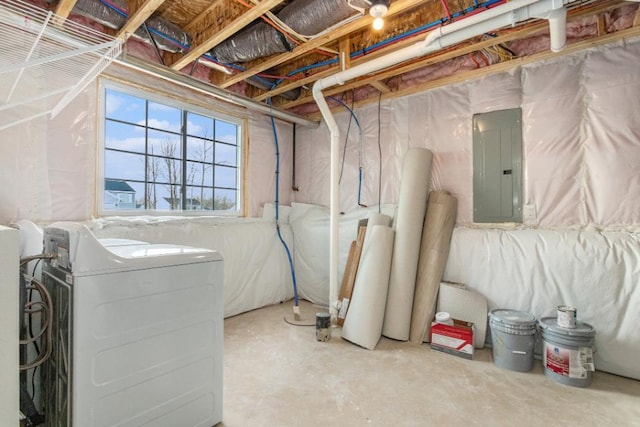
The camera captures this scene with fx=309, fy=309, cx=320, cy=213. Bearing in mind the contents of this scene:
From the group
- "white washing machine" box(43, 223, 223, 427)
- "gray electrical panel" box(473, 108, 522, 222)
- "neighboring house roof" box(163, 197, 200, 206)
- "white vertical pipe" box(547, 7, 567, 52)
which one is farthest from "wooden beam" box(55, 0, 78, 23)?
"gray electrical panel" box(473, 108, 522, 222)

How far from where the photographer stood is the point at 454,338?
7.84ft

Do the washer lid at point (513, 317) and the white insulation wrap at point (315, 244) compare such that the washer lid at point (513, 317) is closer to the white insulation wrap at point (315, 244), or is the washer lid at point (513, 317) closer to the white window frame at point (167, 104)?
the white insulation wrap at point (315, 244)

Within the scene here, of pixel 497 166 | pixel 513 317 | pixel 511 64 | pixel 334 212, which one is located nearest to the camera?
pixel 513 317

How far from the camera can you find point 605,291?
2123 millimetres

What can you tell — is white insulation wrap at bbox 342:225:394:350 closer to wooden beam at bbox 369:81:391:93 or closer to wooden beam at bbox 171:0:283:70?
wooden beam at bbox 369:81:391:93

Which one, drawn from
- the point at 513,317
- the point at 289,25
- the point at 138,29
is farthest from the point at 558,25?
the point at 138,29

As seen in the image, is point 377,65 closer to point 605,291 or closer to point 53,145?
point 605,291

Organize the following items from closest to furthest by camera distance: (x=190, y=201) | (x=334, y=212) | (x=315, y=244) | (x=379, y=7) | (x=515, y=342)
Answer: (x=379, y=7) < (x=515, y=342) < (x=334, y=212) < (x=190, y=201) < (x=315, y=244)

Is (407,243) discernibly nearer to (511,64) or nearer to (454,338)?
(454,338)

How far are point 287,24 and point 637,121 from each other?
8.23ft

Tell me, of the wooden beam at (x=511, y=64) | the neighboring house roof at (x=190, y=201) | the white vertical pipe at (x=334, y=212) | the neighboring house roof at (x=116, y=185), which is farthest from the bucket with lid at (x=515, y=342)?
the neighboring house roof at (x=116, y=185)

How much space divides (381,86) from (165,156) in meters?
2.27

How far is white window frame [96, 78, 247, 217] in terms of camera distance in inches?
102

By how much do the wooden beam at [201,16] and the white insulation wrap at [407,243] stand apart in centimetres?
202
